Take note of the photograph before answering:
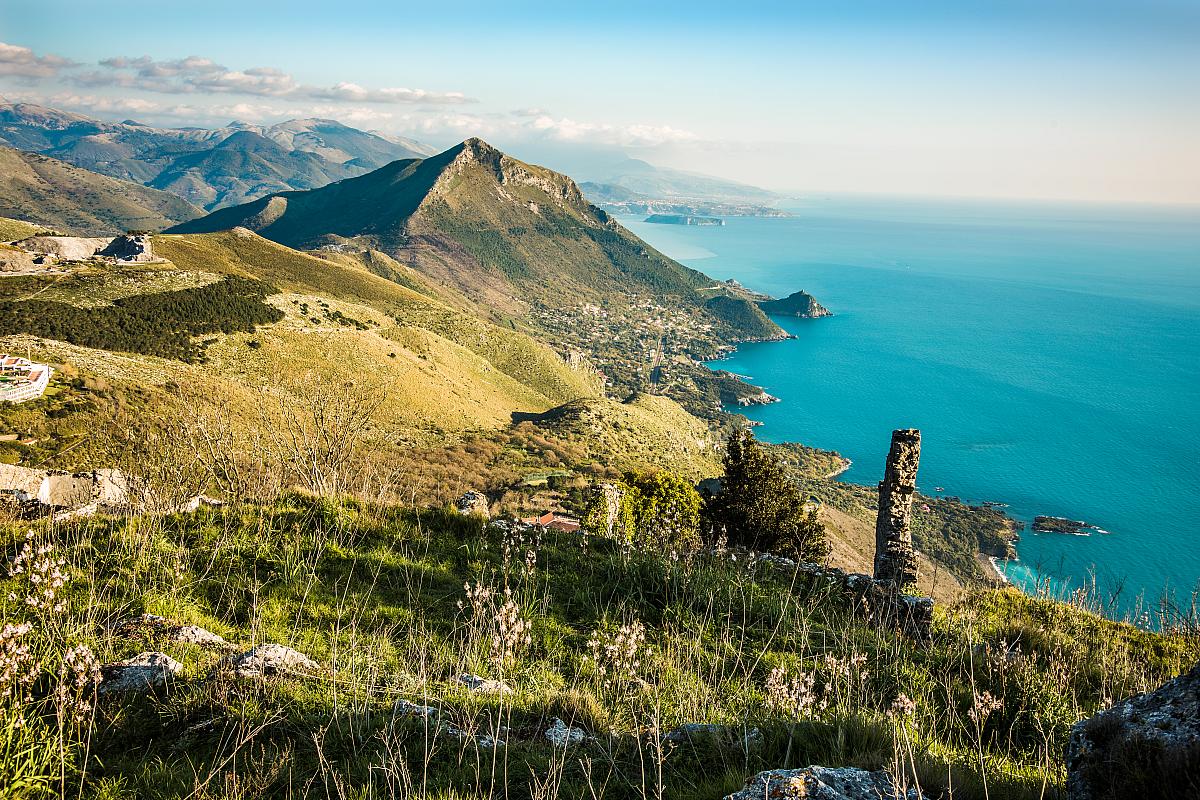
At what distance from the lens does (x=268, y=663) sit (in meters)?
4.17

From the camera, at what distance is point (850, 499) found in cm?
8269

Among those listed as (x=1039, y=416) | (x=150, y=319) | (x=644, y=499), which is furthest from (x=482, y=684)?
(x=1039, y=416)

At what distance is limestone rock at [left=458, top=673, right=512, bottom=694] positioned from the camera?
14.1 ft

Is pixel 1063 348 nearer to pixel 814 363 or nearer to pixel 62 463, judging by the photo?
pixel 814 363

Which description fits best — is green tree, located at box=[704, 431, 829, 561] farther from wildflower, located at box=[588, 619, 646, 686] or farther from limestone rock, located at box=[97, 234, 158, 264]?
limestone rock, located at box=[97, 234, 158, 264]

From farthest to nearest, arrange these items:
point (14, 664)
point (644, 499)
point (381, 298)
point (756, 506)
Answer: point (381, 298) < point (644, 499) < point (756, 506) < point (14, 664)

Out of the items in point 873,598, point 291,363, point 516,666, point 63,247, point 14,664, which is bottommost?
point 291,363

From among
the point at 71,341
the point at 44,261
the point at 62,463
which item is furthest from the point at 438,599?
the point at 44,261

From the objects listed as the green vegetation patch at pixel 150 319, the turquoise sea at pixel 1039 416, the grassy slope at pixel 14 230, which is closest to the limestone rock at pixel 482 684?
the turquoise sea at pixel 1039 416

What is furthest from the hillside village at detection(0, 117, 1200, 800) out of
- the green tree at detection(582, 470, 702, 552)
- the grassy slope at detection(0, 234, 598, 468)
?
the green tree at detection(582, 470, 702, 552)

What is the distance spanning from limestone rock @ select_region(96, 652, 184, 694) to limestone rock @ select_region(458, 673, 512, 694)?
6.22 feet

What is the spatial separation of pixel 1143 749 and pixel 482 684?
3776 millimetres

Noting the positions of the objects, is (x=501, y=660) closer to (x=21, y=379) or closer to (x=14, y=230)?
(x=21, y=379)

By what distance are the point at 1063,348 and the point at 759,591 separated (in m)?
201
